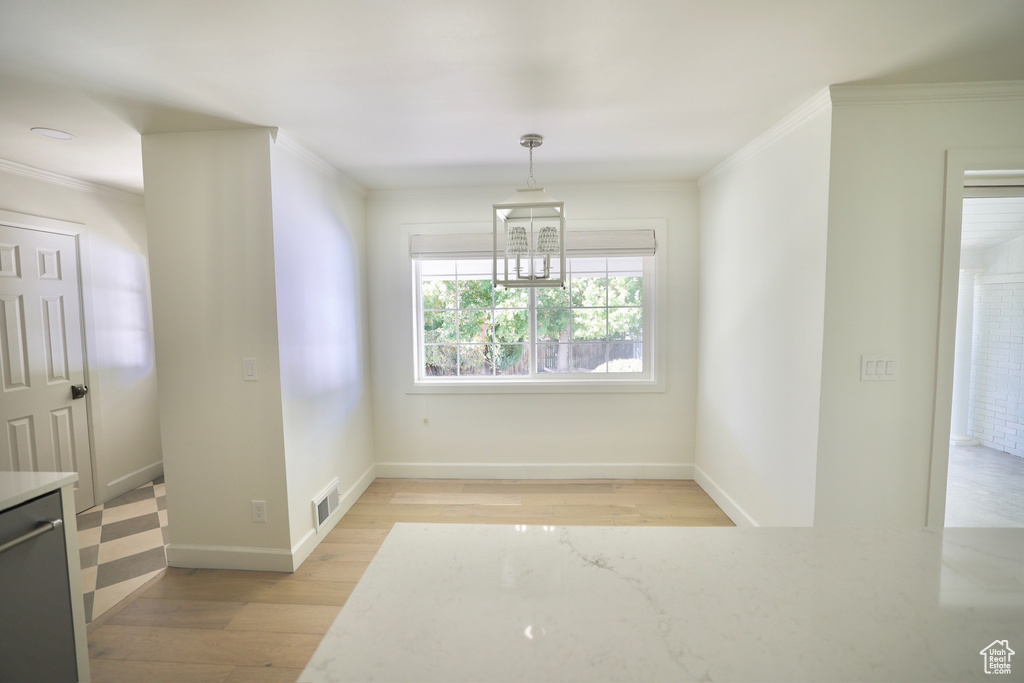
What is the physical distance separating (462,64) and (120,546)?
3349 mm

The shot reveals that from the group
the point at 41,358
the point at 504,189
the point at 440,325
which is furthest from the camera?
the point at 440,325

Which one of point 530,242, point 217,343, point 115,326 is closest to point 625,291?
point 530,242

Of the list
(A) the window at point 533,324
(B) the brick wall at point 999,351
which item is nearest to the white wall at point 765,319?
(A) the window at point 533,324

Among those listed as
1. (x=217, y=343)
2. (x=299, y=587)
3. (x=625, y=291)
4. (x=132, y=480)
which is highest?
(x=625, y=291)

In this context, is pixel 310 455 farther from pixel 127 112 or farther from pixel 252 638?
pixel 127 112

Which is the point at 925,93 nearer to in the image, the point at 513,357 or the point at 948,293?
the point at 948,293

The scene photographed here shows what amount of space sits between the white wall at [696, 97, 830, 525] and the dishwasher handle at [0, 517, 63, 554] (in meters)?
2.94

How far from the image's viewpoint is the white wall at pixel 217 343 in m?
2.43

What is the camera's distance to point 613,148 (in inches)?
111

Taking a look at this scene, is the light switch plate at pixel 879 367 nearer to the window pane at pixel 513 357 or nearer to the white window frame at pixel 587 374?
the white window frame at pixel 587 374

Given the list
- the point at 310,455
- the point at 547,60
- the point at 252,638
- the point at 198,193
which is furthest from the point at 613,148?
the point at 252,638

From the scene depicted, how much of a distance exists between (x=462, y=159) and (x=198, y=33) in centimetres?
161

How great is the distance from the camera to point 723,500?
10.6 ft

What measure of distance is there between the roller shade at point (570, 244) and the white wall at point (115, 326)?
2050mm
